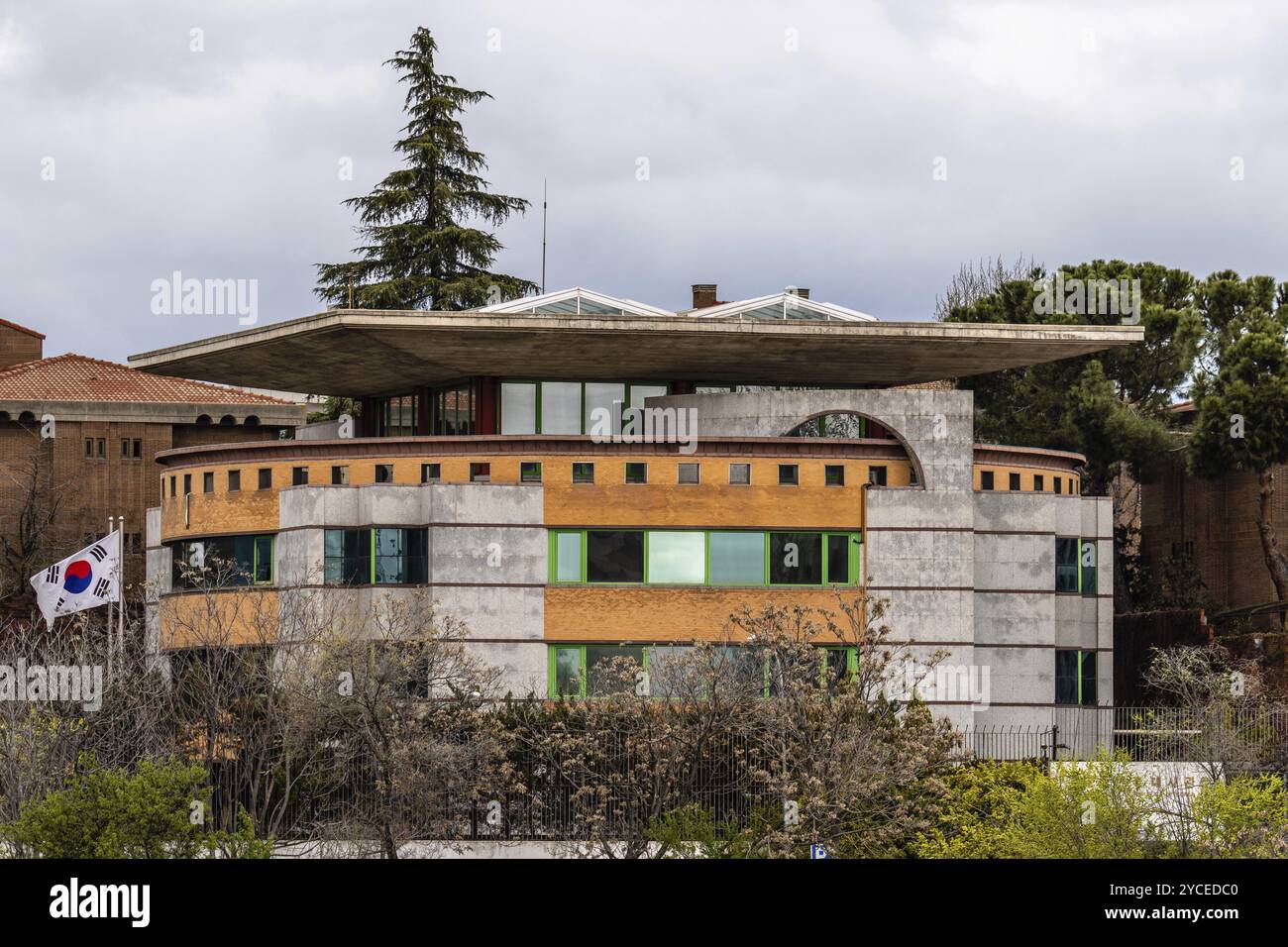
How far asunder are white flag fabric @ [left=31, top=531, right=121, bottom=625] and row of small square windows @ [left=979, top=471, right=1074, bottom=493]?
2171 centimetres

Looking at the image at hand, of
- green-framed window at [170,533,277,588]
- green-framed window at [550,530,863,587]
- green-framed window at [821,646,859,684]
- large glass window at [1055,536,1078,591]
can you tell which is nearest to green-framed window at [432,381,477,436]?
green-framed window at [170,533,277,588]

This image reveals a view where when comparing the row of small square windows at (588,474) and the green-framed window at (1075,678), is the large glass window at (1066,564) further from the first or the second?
the row of small square windows at (588,474)

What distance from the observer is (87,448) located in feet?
216

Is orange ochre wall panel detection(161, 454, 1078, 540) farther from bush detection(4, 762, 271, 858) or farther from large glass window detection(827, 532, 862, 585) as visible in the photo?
bush detection(4, 762, 271, 858)

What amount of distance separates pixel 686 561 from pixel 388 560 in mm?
6974

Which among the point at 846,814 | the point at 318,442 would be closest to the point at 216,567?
the point at 318,442

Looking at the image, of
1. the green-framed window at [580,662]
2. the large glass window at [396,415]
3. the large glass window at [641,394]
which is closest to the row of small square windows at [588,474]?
the green-framed window at [580,662]

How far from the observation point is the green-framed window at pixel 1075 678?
48062 mm

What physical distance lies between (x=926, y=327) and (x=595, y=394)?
8.96m

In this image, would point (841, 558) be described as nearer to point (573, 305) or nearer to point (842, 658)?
point (842, 658)

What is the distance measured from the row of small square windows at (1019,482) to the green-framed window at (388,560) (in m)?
13.8
